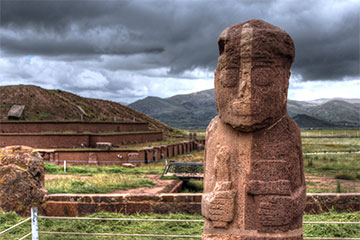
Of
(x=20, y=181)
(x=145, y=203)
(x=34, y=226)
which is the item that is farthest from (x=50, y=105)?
(x=34, y=226)

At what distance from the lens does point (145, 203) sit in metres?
7.89

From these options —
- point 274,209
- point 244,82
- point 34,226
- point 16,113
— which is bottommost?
point 34,226

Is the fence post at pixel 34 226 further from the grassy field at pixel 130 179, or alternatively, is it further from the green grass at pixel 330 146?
the green grass at pixel 330 146

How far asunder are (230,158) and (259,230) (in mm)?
681

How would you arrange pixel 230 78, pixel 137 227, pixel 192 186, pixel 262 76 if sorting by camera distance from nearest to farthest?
pixel 262 76
pixel 230 78
pixel 137 227
pixel 192 186

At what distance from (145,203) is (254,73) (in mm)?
5547

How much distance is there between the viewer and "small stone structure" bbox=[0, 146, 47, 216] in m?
7.05

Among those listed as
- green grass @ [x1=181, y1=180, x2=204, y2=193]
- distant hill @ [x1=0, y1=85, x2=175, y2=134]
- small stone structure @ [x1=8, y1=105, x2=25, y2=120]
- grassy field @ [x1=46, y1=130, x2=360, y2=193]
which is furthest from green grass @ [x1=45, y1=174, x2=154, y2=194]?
distant hill @ [x1=0, y1=85, x2=175, y2=134]

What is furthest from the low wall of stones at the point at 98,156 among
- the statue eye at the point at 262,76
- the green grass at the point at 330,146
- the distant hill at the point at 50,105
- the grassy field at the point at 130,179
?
the statue eye at the point at 262,76

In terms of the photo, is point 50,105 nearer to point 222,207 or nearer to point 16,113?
point 16,113

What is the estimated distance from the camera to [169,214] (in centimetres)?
771

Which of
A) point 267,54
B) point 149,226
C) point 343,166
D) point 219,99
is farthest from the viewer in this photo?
point 343,166

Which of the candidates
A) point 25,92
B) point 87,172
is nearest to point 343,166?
point 87,172

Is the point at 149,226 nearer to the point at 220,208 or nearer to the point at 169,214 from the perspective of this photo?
the point at 169,214
